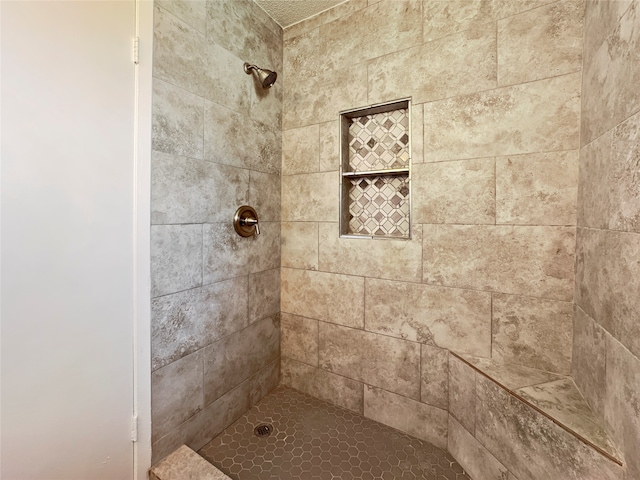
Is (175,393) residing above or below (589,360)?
below

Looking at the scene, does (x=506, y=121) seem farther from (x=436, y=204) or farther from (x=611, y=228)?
(x=611, y=228)

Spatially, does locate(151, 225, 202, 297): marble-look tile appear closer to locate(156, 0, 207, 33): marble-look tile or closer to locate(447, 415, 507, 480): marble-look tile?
locate(156, 0, 207, 33): marble-look tile

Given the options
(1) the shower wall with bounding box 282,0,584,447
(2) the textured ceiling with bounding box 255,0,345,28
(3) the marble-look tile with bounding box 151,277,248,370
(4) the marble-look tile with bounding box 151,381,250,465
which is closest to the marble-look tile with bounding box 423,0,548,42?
(1) the shower wall with bounding box 282,0,584,447

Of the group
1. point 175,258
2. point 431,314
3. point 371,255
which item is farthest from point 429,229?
point 175,258

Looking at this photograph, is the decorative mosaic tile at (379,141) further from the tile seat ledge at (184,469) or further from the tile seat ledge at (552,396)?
the tile seat ledge at (184,469)

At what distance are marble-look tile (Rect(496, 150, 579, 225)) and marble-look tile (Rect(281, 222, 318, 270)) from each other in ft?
3.50

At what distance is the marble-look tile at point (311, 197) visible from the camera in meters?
1.76

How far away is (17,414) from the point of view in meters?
0.88

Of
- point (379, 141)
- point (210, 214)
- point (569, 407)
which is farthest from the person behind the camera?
point (379, 141)

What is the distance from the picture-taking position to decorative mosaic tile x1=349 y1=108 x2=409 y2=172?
5.38 ft

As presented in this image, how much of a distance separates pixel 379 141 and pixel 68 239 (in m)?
1.63

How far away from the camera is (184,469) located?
1.24 meters

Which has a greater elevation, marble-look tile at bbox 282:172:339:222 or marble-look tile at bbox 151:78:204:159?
marble-look tile at bbox 151:78:204:159

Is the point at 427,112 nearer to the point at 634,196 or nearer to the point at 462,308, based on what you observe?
the point at 634,196
